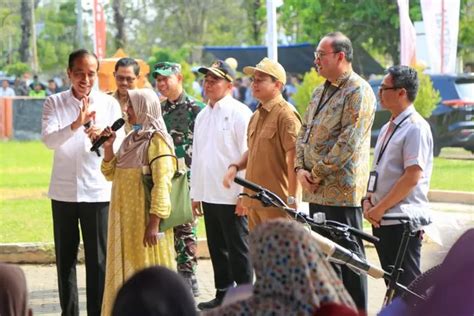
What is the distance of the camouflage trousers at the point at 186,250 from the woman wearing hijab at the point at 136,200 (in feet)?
6.58

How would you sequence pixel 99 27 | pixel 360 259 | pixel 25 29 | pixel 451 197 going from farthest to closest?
pixel 25 29
pixel 99 27
pixel 451 197
pixel 360 259

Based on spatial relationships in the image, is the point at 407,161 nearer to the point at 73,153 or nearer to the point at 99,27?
the point at 73,153

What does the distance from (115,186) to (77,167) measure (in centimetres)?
52

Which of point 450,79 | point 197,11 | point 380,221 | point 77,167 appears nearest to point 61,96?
point 77,167

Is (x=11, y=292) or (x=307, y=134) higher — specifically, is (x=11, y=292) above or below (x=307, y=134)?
below

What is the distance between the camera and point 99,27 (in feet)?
68.6

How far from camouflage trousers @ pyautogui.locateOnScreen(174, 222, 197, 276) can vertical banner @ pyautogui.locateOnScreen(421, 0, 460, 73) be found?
12.8 m

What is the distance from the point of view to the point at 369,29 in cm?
3741

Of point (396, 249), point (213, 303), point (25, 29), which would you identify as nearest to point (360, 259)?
point (396, 249)

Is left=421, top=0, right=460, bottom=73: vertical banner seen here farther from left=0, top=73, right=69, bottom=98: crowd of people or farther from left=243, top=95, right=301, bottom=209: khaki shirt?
left=0, top=73, right=69, bottom=98: crowd of people

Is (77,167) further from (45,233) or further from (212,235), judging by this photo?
(45,233)

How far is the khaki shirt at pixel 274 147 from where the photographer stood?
291 inches

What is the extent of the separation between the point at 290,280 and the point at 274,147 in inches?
171

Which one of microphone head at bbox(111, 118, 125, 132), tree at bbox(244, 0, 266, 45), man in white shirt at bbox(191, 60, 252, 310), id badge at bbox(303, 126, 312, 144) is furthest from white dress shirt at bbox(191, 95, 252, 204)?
tree at bbox(244, 0, 266, 45)
